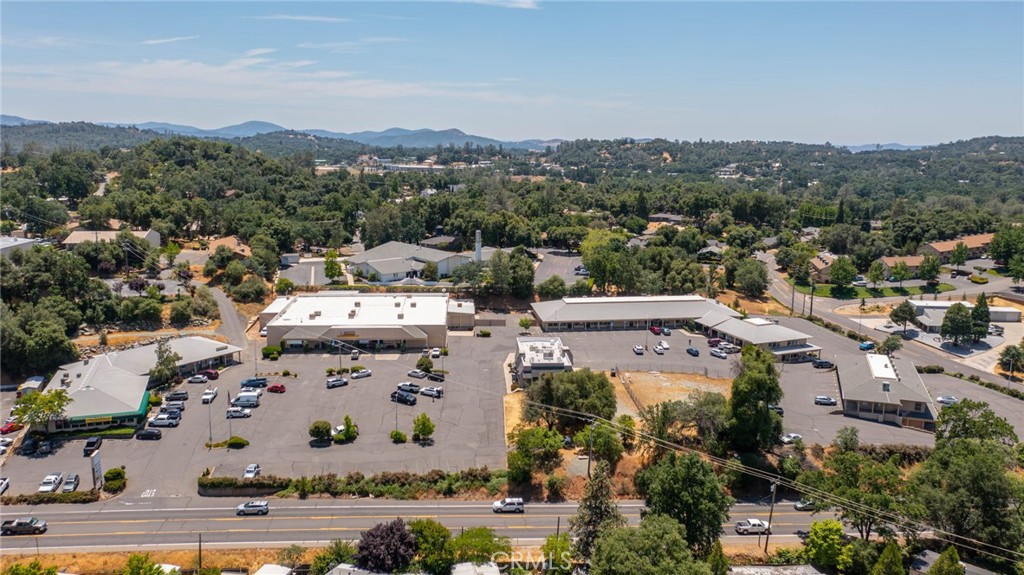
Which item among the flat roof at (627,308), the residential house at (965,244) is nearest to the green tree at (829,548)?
the flat roof at (627,308)

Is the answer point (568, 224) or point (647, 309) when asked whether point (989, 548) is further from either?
point (568, 224)

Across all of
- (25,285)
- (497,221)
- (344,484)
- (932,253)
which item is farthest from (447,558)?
(932,253)

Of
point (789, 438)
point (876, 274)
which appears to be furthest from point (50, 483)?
point (876, 274)

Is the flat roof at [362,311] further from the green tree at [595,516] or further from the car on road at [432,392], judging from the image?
the green tree at [595,516]

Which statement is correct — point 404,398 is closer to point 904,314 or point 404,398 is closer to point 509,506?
point 509,506

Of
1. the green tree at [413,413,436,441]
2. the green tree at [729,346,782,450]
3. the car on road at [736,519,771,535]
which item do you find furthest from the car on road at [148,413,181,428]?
the green tree at [729,346,782,450]

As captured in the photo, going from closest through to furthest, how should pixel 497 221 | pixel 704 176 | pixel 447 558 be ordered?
pixel 447 558 < pixel 497 221 < pixel 704 176

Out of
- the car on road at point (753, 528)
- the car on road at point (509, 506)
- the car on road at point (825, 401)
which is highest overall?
the car on road at point (825, 401)
